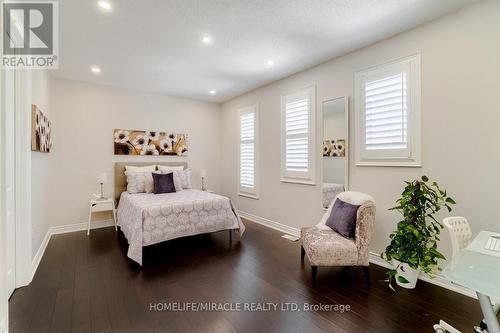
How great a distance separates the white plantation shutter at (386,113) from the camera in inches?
110

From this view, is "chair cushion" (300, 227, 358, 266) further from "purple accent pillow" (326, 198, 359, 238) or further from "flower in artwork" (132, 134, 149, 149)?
"flower in artwork" (132, 134, 149, 149)

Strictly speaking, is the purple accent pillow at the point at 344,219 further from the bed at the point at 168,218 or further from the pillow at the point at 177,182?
the pillow at the point at 177,182

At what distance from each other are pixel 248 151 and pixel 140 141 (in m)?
2.28

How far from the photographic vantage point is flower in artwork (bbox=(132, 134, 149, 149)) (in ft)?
16.4

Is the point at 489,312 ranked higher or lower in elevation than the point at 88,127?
lower

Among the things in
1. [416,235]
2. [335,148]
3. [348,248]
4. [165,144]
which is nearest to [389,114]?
[335,148]

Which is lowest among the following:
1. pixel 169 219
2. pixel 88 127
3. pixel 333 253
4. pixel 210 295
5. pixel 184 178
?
pixel 210 295

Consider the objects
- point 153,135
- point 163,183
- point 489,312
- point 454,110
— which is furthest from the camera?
point 153,135

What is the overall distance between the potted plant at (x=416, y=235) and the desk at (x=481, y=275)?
2.53ft

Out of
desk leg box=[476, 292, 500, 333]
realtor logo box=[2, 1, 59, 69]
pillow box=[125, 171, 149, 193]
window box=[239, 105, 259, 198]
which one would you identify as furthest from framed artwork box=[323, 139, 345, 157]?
realtor logo box=[2, 1, 59, 69]

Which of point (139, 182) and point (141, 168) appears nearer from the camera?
point (139, 182)

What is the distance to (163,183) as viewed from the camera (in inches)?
173

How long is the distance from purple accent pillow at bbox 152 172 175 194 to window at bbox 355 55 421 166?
3189mm

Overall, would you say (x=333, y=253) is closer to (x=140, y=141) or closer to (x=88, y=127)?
(x=140, y=141)
